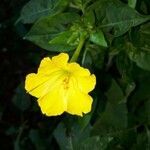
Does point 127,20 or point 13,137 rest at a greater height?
point 127,20

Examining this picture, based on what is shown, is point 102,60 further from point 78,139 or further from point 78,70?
point 78,139

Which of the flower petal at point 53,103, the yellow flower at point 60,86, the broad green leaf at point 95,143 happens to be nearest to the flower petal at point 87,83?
the yellow flower at point 60,86

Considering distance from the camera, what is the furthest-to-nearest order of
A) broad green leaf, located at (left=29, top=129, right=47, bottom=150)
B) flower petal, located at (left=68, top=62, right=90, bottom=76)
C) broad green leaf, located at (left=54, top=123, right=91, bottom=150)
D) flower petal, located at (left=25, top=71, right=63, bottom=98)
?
broad green leaf, located at (left=29, top=129, right=47, bottom=150), broad green leaf, located at (left=54, top=123, right=91, bottom=150), flower petal, located at (left=25, top=71, right=63, bottom=98), flower petal, located at (left=68, top=62, right=90, bottom=76)

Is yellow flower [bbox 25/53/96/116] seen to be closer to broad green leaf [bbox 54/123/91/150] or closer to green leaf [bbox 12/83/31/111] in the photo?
broad green leaf [bbox 54/123/91/150]

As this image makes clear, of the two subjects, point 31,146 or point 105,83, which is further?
point 31,146

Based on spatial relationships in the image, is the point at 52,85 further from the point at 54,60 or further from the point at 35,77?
the point at 54,60

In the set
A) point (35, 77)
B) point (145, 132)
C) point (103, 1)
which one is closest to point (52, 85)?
point (35, 77)

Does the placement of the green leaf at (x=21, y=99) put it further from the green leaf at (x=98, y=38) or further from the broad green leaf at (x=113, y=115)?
the green leaf at (x=98, y=38)

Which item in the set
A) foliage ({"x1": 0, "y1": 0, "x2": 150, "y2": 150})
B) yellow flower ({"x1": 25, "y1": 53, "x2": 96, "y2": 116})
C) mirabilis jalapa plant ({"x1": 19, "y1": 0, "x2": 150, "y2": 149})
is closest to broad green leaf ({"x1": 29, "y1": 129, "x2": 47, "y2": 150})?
foliage ({"x1": 0, "y1": 0, "x2": 150, "y2": 150})
